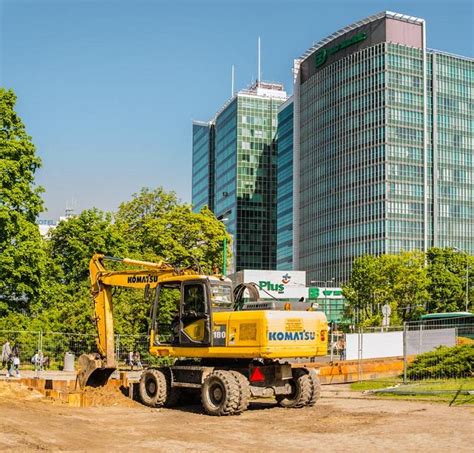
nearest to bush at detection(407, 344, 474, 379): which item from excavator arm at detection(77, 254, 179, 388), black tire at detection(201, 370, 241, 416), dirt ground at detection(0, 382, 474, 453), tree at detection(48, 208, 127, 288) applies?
dirt ground at detection(0, 382, 474, 453)

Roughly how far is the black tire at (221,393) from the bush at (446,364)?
907cm

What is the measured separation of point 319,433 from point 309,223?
13478 centimetres

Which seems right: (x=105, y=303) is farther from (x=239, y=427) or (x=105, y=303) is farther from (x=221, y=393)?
(x=239, y=427)

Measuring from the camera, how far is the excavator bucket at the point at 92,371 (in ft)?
76.5

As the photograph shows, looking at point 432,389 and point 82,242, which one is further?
point 82,242

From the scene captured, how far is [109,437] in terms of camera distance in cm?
1592

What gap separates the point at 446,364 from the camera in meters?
26.1

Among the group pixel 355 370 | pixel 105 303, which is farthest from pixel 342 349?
pixel 105 303

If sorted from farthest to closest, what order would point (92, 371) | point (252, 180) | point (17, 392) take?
point (252, 180) → point (92, 371) → point (17, 392)

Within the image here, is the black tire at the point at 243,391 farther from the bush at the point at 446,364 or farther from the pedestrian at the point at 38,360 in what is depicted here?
the pedestrian at the point at 38,360

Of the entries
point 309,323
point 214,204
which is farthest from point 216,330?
point 214,204

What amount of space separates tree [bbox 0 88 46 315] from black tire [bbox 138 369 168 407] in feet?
59.3

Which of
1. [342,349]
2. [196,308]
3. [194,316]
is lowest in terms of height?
[342,349]

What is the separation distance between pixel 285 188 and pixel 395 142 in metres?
39.7
